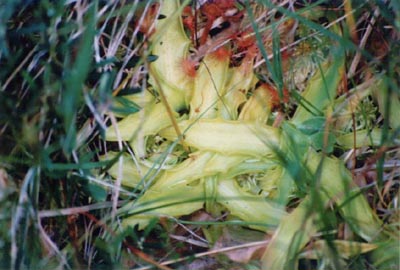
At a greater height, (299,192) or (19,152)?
(19,152)

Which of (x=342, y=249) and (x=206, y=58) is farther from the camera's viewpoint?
(x=206, y=58)

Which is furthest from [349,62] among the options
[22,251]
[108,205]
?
[22,251]

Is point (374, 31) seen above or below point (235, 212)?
above

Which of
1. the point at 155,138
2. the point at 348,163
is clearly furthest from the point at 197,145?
the point at 348,163

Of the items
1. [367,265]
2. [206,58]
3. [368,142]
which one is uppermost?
[206,58]

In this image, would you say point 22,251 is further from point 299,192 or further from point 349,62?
point 349,62

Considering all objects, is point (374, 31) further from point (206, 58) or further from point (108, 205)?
point (108, 205)
